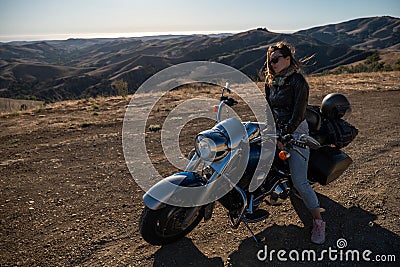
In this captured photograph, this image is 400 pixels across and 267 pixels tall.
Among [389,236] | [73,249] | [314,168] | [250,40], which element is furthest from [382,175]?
[250,40]

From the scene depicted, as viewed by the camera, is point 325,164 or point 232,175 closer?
point 232,175

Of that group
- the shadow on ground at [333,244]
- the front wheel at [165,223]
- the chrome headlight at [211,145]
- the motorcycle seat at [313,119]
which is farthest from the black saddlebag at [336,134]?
the front wheel at [165,223]

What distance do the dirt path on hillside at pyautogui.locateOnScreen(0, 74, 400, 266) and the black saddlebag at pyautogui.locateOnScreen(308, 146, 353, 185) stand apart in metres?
0.65

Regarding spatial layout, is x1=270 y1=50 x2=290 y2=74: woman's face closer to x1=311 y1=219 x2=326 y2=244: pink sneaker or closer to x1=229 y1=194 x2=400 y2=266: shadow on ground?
x1=311 y1=219 x2=326 y2=244: pink sneaker

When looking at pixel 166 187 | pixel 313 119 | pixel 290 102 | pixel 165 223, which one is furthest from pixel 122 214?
pixel 313 119

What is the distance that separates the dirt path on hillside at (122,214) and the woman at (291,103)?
0.57 meters

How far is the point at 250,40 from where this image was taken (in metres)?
138

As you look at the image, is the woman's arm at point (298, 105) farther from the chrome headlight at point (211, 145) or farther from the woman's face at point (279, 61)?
the chrome headlight at point (211, 145)

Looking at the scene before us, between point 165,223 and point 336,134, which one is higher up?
point 336,134

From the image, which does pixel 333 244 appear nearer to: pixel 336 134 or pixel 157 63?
pixel 336 134

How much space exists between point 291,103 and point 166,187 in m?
1.62

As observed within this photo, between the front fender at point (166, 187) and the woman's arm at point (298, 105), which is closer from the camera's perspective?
the front fender at point (166, 187)

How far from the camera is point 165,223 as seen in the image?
128 inches

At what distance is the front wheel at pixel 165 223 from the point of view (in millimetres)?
3166
